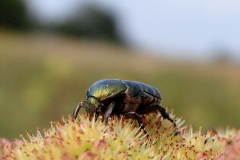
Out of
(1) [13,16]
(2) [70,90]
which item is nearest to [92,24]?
(1) [13,16]

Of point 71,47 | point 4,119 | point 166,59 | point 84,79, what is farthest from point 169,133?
point 71,47

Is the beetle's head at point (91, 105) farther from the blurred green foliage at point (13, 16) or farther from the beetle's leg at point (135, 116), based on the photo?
the blurred green foliage at point (13, 16)

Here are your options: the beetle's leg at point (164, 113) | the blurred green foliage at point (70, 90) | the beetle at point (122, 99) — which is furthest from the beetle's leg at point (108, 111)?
the blurred green foliage at point (70, 90)

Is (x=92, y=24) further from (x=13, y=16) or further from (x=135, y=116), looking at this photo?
(x=135, y=116)

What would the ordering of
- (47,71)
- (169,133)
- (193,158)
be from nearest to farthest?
(193,158)
(169,133)
(47,71)

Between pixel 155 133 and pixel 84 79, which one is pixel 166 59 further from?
pixel 155 133

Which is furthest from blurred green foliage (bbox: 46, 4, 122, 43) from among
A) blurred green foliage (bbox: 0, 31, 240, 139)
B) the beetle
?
the beetle

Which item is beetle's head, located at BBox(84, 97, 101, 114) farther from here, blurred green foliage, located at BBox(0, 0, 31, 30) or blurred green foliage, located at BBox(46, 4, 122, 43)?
blurred green foliage, located at BBox(46, 4, 122, 43)
